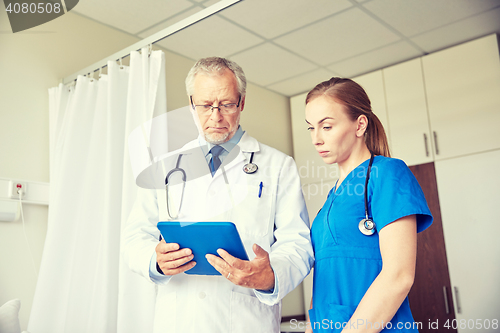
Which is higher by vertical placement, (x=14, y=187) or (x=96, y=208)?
(x=14, y=187)

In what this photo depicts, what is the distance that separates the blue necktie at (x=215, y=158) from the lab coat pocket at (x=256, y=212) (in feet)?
0.43

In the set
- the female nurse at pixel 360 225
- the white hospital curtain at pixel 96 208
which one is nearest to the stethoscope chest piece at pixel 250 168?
the female nurse at pixel 360 225

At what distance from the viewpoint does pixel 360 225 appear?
1.06m

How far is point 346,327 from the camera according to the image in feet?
3.27

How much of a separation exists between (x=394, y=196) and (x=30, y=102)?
6.84 feet

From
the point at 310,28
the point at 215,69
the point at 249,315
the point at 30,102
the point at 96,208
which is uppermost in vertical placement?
the point at 310,28

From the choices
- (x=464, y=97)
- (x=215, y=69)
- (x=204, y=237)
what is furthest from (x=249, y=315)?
(x=464, y=97)

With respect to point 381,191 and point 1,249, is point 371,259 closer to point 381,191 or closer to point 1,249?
point 381,191

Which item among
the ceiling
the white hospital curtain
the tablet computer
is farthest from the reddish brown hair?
the ceiling

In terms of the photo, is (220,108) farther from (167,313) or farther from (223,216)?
(167,313)

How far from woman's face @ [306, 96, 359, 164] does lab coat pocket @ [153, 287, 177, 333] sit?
1.99 feet

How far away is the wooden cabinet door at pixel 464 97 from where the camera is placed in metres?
2.92

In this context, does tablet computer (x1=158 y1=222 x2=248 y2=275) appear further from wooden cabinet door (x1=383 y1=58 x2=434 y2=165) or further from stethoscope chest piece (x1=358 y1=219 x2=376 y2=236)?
wooden cabinet door (x1=383 y1=58 x2=434 y2=165)

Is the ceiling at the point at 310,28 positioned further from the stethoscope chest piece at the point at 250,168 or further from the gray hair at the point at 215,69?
the stethoscope chest piece at the point at 250,168
